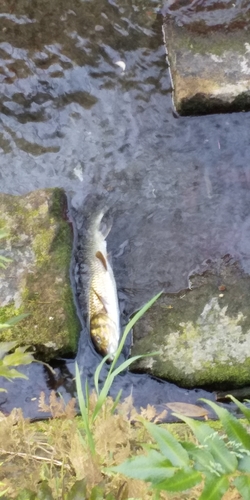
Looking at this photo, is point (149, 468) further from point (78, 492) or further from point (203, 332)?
point (203, 332)

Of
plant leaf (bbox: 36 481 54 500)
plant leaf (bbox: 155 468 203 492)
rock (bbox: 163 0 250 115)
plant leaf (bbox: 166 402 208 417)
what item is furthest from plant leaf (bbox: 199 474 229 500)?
rock (bbox: 163 0 250 115)

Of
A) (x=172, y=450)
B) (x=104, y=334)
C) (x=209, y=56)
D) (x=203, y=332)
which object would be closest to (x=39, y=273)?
(x=104, y=334)

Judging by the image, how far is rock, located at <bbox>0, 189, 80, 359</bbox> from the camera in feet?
11.6

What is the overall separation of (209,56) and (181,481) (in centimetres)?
373

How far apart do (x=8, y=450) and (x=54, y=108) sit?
316cm

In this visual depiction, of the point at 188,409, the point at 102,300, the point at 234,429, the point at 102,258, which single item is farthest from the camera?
the point at 102,258

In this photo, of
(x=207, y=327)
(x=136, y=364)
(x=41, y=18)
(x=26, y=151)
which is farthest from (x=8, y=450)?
(x=41, y=18)

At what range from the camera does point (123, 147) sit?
4254 mm

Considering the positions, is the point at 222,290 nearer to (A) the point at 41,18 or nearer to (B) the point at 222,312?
(B) the point at 222,312

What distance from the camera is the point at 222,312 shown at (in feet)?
11.5

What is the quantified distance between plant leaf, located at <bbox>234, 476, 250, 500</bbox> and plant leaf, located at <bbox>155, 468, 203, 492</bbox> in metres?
0.10

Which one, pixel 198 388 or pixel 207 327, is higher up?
pixel 207 327

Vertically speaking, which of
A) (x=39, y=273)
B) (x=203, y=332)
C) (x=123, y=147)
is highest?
(x=123, y=147)

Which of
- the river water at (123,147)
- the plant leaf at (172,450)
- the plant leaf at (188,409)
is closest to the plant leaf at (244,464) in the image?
the plant leaf at (172,450)
